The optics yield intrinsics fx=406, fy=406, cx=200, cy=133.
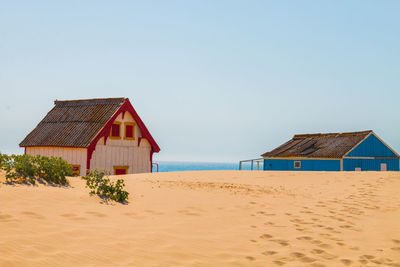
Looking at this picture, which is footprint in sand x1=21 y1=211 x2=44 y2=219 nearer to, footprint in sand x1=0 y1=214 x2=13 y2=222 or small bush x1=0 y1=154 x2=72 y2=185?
footprint in sand x1=0 y1=214 x2=13 y2=222

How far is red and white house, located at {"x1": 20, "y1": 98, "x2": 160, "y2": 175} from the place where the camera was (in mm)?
26094

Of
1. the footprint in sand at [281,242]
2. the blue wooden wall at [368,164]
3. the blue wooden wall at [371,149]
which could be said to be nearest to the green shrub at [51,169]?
the footprint in sand at [281,242]

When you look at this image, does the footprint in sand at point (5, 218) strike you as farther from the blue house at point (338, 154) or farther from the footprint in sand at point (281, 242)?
the blue house at point (338, 154)

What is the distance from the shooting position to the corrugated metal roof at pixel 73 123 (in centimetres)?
2653

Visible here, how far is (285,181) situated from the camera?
1725 cm

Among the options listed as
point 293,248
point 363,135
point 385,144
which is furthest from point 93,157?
point 385,144

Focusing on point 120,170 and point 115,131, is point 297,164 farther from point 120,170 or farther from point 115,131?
point 115,131

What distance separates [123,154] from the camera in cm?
2784

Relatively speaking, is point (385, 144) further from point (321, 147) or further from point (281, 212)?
point (281, 212)

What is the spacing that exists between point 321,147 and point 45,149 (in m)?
23.7

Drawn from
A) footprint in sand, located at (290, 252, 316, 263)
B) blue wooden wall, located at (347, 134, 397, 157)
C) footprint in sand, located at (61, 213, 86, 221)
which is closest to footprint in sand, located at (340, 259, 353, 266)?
footprint in sand, located at (290, 252, 316, 263)

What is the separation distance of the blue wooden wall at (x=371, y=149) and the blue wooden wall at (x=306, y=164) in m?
1.62

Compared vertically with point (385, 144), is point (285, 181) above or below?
below

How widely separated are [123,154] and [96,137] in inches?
107
